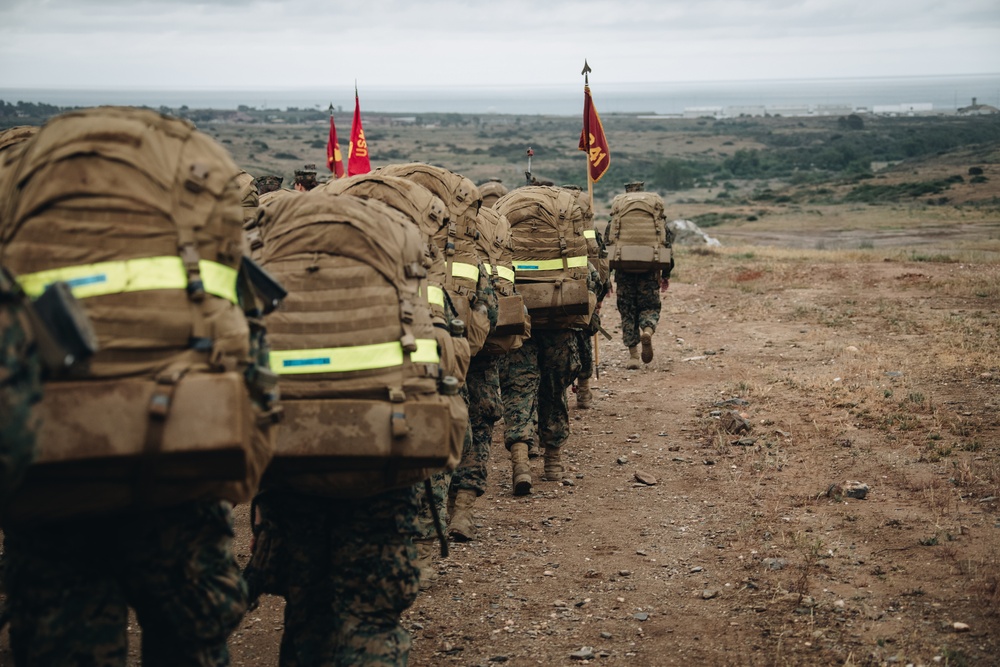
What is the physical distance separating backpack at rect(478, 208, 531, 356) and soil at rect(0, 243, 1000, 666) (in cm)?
137

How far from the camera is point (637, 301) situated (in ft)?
46.7

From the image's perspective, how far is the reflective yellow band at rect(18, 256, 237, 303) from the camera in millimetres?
3176

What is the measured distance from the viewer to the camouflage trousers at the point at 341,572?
4430mm

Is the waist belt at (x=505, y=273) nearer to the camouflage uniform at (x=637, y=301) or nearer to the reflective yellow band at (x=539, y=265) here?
the reflective yellow band at (x=539, y=265)

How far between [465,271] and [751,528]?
2759 millimetres

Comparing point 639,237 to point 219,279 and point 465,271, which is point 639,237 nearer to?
point 465,271

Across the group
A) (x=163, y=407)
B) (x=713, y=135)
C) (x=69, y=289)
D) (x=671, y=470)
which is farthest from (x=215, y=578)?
(x=713, y=135)

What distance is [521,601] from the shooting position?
6.56 metres

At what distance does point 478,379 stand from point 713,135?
112 meters

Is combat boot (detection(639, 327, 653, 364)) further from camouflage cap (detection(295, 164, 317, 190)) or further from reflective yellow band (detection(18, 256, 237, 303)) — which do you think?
reflective yellow band (detection(18, 256, 237, 303))

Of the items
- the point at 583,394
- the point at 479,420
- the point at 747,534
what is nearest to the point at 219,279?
the point at 479,420

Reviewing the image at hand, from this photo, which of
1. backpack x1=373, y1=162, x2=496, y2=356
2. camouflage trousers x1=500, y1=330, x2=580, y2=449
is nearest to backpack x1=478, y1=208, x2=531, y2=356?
backpack x1=373, y1=162, x2=496, y2=356

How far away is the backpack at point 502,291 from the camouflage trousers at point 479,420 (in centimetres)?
17

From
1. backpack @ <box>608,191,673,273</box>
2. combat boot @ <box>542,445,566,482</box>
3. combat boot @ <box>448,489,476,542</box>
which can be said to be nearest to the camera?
combat boot @ <box>448,489,476,542</box>
